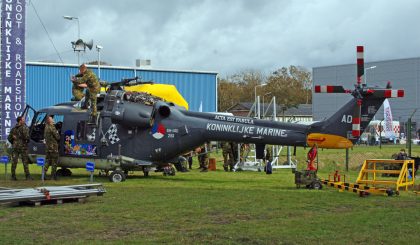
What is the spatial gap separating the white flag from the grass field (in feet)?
150

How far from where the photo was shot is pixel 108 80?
4712cm

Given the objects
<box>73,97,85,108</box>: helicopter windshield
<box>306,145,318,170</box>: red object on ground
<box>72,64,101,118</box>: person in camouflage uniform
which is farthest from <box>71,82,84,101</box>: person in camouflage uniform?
<box>306,145,318,170</box>: red object on ground

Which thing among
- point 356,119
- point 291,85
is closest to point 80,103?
point 356,119

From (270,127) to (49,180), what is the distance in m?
7.37

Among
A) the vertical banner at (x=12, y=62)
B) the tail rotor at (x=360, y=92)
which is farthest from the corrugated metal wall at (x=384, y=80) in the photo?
the tail rotor at (x=360, y=92)

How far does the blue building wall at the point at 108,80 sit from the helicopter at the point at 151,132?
22.1m

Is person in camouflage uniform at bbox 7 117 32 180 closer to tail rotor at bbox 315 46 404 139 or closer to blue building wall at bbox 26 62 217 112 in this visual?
tail rotor at bbox 315 46 404 139

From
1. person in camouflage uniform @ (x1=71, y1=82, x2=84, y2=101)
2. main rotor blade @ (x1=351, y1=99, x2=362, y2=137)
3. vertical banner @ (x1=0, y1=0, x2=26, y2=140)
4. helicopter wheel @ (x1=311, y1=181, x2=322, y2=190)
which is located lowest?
helicopter wheel @ (x1=311, y1=181, x2=322, y2=190)

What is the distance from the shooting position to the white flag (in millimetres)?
59209

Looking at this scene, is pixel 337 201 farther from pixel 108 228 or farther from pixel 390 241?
pixel 108 228

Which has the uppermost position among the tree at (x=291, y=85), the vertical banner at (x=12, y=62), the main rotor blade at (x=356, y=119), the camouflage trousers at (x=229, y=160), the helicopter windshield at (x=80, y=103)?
the tree at (x=291, y=85)

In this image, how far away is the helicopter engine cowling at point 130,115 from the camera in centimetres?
1847

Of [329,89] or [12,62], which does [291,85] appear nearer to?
[12,62]

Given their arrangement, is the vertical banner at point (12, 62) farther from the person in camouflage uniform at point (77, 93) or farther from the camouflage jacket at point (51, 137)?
the camouflage jacket at point (51, 137)
